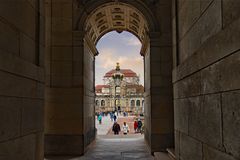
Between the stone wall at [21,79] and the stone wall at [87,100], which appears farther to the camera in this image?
→ the stone wall at [87,100]

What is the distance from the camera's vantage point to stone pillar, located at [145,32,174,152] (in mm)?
12781

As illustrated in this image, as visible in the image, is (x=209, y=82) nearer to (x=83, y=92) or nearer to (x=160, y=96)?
(x=160, y=96)

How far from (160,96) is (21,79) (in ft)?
28.0

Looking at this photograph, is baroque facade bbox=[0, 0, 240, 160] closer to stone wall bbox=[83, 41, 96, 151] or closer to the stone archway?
the stone archway

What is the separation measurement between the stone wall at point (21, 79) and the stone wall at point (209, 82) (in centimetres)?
344

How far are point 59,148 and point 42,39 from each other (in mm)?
6978

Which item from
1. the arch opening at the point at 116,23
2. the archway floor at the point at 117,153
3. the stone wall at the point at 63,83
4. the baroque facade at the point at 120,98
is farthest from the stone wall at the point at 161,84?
the baroque facade at the point at 120,98

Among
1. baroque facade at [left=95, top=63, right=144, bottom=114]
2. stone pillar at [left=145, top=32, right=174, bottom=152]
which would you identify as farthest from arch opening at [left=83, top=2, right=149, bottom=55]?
baroque facade at [left=95, top=63, right=144, bottom=114]

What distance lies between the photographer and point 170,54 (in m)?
13.4

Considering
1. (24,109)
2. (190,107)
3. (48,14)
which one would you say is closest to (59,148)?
(48,14)

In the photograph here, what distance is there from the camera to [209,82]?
4559mm

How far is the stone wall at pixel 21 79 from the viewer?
475 cm

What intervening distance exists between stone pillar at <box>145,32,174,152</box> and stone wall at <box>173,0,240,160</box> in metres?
5.55

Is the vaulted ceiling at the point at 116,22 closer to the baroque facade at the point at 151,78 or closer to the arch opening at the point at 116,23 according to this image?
the arch opening at the point at 116,23
